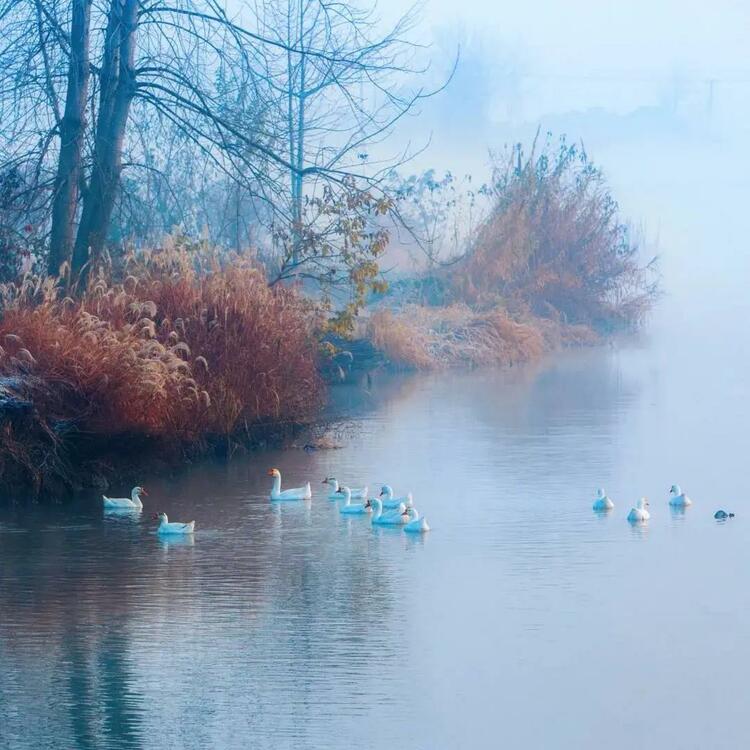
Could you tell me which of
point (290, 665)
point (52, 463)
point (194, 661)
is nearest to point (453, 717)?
point (290, 665)

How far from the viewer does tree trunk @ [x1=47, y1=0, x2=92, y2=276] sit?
18406mm

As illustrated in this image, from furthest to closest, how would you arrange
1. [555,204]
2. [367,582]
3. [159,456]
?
1. [555,204]
2. [159,456]
3. [367,582]

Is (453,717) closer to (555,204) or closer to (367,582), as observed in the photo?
(367,582)

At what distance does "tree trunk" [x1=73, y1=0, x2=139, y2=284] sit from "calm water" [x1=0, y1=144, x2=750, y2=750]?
14.0ft

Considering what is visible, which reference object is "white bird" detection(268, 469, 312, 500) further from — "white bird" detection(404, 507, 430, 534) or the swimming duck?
the swimming duck

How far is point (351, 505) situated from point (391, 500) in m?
0.40

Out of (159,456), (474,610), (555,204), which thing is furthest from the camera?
(555,204)

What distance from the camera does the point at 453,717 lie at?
7953 mm

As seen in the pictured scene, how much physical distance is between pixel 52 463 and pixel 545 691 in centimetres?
724

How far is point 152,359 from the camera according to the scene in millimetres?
15164

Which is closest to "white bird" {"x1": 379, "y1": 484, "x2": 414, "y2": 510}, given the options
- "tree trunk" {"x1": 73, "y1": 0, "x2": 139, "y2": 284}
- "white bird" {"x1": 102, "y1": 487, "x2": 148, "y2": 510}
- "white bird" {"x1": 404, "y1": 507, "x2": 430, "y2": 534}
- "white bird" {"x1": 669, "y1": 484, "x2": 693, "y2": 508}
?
→ "white bird" {"x1": 404, "y1": 507, "x2": 430, "y2": 534}

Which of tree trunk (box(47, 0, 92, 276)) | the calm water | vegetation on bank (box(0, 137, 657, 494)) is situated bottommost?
the calm water

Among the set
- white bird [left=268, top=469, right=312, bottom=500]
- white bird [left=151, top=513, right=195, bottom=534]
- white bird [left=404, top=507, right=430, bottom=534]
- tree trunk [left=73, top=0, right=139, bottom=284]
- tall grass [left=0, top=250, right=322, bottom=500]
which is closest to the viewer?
white bird [left=151, top=513, right=195, bottom=534]

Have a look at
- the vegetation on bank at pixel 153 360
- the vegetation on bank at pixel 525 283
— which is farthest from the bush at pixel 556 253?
the vegetation on bank at pixel 153 360
